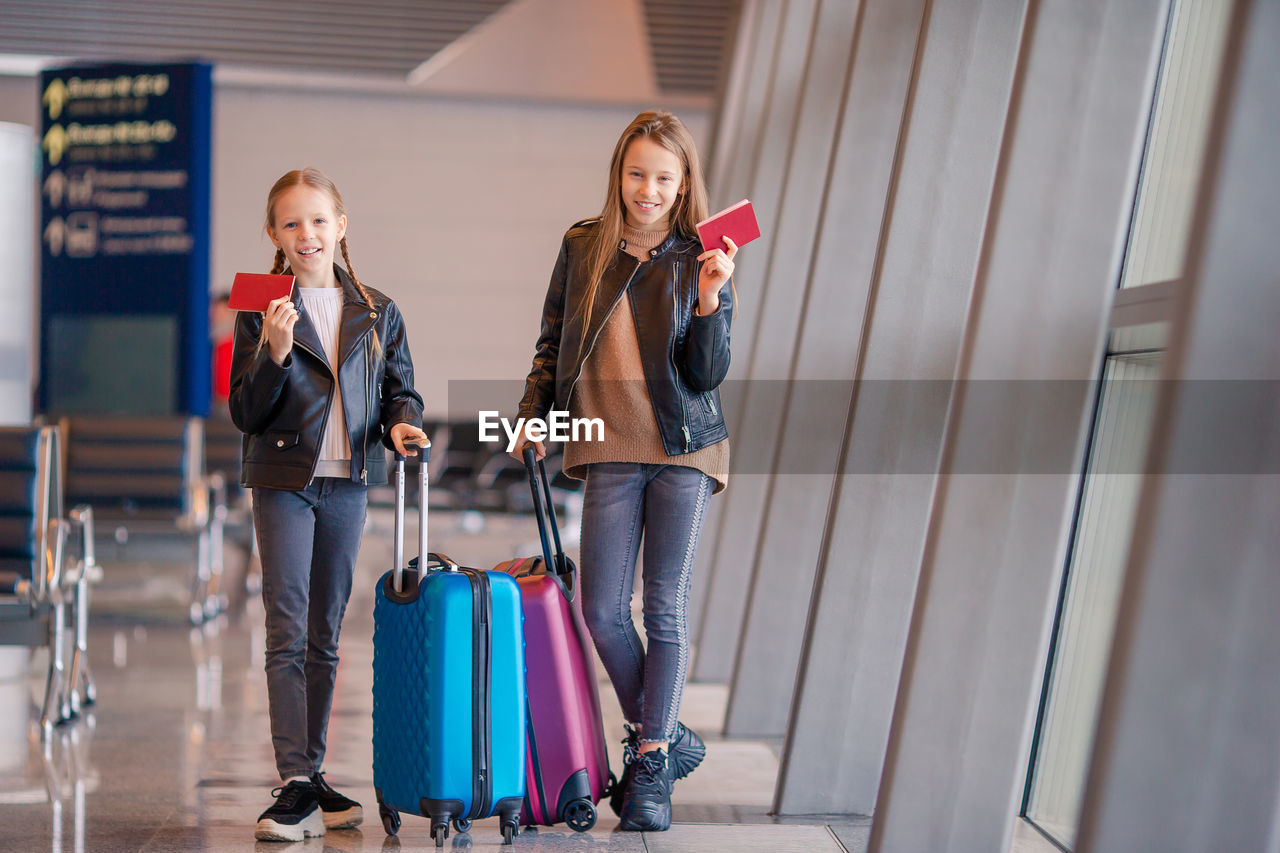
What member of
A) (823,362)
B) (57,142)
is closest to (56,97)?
(57,142)

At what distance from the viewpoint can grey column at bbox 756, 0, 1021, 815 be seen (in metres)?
2.88

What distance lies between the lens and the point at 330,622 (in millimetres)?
2785

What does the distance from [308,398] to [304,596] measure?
444 mm

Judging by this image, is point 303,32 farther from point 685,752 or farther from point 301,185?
point 685,752

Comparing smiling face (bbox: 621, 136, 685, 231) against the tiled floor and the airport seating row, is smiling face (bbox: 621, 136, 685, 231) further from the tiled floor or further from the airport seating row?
the airport seating row

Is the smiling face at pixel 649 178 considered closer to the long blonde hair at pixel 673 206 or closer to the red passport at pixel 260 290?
the long blonde hair at pixel 673 206

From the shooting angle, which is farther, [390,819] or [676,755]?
[676,755]

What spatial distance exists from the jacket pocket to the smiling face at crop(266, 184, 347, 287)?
350mm

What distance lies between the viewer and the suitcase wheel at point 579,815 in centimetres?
262

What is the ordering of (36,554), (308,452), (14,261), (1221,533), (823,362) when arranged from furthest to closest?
(14,261) < (823,362) < (36,554) < (308,452) < (1221,533)

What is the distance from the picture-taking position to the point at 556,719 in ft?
8.58

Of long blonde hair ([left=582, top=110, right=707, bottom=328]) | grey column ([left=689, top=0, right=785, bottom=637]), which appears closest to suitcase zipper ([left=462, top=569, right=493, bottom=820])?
long blonde hair ([left=582, top=110, right=707, bottom=328])

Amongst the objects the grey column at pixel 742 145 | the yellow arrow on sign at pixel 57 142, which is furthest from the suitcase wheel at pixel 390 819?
the yellow arrow on sign at pixel 57 142

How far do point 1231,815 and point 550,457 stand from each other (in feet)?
26.0
